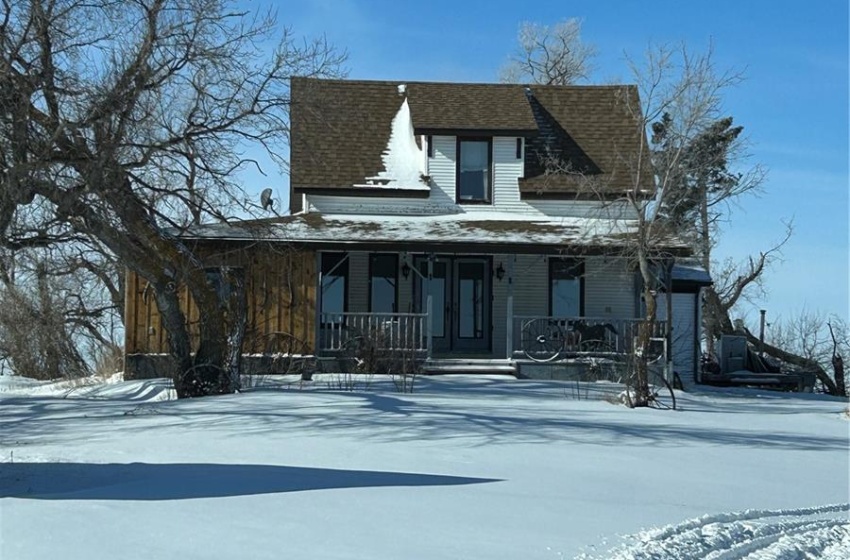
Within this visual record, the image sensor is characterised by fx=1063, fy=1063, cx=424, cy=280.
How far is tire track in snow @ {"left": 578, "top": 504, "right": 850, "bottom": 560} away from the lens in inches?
285

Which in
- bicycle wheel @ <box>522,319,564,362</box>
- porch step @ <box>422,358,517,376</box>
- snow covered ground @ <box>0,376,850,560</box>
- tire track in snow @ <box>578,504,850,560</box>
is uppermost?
bicycle wheel @ <box>522,319,564,362</box>

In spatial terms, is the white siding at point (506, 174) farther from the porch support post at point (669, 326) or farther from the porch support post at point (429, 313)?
the porch support post at point (669, 326)

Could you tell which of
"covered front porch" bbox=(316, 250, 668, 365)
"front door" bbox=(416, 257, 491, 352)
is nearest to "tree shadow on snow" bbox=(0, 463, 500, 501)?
"covered front porch" bbox=(316, 250, 668, 365)

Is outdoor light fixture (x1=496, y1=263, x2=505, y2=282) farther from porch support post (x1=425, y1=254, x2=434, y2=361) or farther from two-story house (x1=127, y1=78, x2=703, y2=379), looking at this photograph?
porch support post (x1=425, y1=254, x2=434, y2=361)

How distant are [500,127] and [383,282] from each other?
457 cm

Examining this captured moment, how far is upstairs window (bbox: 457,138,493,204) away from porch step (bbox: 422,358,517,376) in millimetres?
4840

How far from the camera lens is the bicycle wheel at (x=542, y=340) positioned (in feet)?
72.6

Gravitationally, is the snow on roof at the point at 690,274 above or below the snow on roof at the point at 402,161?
below

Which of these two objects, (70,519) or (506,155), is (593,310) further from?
(70,519)

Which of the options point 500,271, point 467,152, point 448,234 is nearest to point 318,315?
point 448,234

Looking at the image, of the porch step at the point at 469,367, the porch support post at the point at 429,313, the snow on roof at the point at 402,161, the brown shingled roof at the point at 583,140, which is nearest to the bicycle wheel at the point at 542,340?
the porch step at the point at 469,367

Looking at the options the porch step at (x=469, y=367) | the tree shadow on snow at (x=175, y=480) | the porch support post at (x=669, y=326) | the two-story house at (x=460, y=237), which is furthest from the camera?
the two-story house at (x=460, y=237)

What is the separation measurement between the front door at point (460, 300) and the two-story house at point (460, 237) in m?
0.03

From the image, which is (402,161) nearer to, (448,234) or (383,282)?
(383,282)
